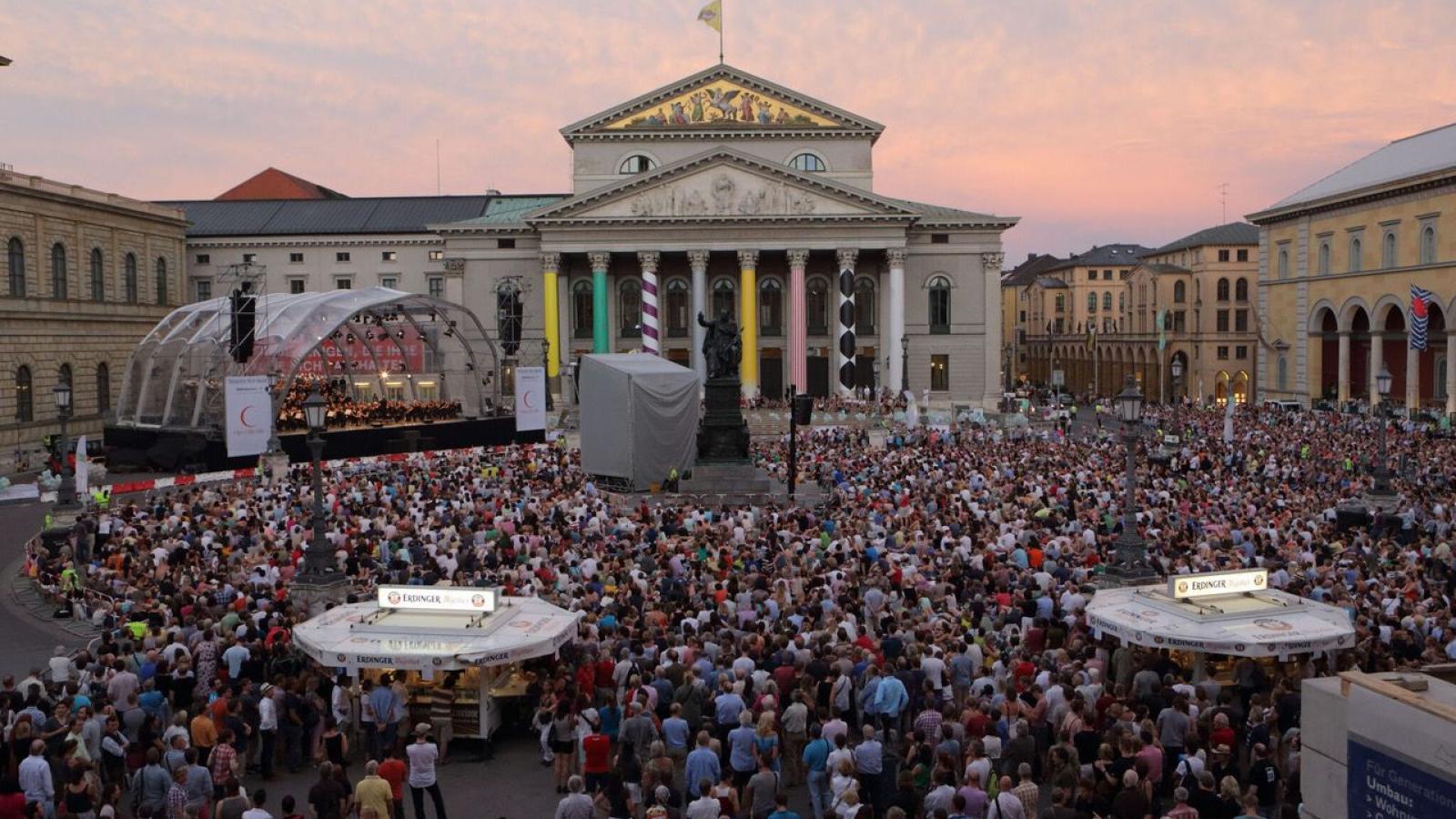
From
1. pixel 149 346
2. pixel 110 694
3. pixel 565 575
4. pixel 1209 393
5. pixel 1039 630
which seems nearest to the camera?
pixel 110 694

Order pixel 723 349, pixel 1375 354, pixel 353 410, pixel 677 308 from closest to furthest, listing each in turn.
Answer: pixel 723 349, pixel 353 410, pixel 1375 354, pixel 677 308

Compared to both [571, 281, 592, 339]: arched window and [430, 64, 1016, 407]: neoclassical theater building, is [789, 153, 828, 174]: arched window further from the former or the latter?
[571, 281, 592, 339]: arched window

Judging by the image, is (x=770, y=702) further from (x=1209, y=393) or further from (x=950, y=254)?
(x=1209, y=393)

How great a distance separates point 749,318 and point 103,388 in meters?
32.4

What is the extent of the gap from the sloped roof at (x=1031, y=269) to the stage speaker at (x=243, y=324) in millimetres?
98356

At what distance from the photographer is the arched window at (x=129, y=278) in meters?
59.6

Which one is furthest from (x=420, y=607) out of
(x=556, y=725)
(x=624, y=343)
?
(x=624, y=343)

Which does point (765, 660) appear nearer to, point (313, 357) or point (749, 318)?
point (313, 357)

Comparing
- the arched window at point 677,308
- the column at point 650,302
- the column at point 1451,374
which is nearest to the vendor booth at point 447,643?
the column at point 650,302

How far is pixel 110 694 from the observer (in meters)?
12.4

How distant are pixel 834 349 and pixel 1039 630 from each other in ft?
171

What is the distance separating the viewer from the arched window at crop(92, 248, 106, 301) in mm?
56750

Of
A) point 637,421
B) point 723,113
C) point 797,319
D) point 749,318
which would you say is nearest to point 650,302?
point 749,318

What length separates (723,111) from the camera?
213 feet
